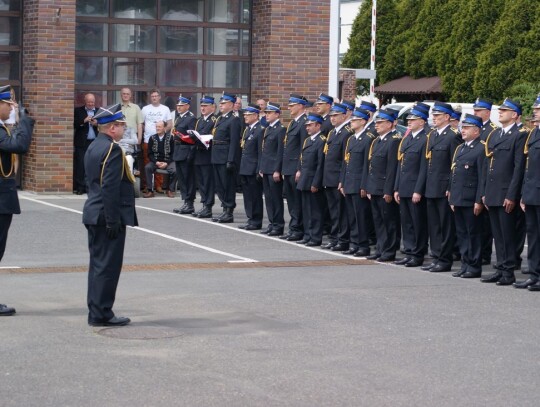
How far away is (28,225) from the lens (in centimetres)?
1786

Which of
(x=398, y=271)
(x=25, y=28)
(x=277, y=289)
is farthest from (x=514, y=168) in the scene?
(x=25, y=28)

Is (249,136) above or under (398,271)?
above

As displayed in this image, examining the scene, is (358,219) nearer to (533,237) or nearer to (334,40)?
(533,237)

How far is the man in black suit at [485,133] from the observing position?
14.1 meters

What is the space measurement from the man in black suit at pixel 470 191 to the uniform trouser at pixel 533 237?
0.80 m

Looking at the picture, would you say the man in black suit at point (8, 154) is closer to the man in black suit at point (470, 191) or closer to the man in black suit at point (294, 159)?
the man in black suit at point (470, 191)

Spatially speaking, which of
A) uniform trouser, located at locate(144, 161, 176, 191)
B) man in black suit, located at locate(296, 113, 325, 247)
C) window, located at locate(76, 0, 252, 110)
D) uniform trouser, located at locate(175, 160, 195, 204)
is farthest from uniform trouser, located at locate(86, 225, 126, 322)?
window, located at locate(76, 0, 252, 110)

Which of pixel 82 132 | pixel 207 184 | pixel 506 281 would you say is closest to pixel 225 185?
pixel 207 184

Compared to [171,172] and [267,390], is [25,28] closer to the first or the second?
[171,172]

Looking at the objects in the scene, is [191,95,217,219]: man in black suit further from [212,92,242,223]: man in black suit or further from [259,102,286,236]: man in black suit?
[259,102,286,236]: man in black suit

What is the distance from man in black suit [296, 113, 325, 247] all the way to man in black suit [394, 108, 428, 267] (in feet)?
5.76

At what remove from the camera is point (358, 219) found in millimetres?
15750

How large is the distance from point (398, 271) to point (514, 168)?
6.08 feet

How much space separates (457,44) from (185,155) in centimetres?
2750
